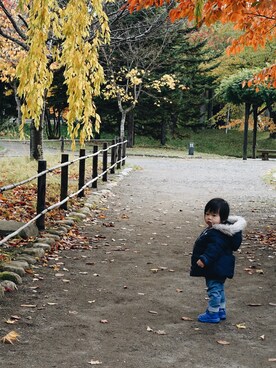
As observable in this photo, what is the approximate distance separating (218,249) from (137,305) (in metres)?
1.10

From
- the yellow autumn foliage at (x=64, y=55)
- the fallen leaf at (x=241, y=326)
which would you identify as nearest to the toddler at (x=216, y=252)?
the fallen leaf at (x=241, y=326)

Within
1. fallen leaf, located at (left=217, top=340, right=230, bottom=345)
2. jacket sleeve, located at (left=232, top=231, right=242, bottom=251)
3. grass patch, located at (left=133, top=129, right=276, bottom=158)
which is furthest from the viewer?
grass patch, located at (left=133, top=129, right=276, bottom=158)

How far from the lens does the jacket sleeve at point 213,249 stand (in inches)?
202

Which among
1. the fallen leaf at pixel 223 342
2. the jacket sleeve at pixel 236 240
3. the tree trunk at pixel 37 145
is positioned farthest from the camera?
the tree trunk at pixel 37 145

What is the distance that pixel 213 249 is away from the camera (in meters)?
5.14

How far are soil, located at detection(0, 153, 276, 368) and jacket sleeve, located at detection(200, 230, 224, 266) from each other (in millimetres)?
588

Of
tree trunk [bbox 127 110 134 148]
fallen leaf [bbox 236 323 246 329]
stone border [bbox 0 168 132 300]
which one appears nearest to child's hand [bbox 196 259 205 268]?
fallen leaf [bbox 236 323 246 329]

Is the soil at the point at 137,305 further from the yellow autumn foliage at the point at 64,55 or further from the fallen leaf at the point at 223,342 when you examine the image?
the yellow autumn foliage at the point at 64,55

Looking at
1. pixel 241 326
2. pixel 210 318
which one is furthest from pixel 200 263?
pixel 241 326

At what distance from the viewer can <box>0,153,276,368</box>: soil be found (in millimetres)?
4367

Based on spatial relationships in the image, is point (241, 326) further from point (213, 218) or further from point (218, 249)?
point (213, 218)

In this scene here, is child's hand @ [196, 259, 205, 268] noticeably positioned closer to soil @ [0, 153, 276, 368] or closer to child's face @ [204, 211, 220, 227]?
child's face @ [204, 211, 220, 227]

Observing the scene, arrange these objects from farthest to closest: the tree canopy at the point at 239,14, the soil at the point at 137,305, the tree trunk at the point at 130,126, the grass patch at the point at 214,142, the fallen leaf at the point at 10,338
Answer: the grass patch at the point at 214,142
the tree trunk at the point at 130,126
the tree canopy at the point at 239,14
the fallen leaf at the point at 10,338
the soil at the point at 137,305

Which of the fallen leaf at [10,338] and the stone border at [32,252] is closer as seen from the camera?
the fallen leaf at [10,338]
